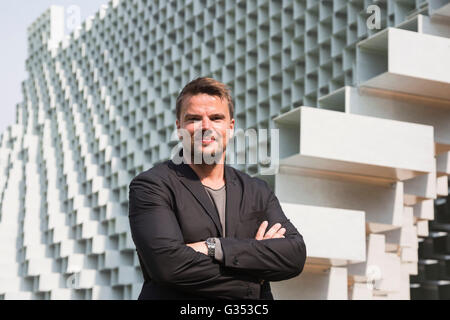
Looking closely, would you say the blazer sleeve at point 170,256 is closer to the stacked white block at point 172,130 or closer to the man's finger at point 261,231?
the man's finger at point 261,231

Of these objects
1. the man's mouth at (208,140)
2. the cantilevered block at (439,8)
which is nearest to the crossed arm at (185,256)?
the man's mouth at (208,140)

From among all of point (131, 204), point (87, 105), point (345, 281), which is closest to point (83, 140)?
point (87, 105)

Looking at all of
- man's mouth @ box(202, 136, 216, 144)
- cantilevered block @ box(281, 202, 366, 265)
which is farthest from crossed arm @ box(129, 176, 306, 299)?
cantilevered block @ box(281, 202, 366, 265)

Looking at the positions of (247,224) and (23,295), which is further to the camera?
(23,295)

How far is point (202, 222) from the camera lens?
121cm

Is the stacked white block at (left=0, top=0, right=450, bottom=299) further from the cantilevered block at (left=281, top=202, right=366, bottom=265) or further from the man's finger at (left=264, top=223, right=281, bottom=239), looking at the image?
the man's finger at (left=264, top=223, right=281, bottom=239)

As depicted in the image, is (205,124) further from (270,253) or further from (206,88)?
(270,253)

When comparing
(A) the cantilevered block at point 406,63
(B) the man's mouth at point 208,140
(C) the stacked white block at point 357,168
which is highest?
(A) the cantilevered block at point 406,63

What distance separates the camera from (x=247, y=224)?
126 centimetres

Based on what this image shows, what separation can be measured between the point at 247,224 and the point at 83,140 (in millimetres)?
6605

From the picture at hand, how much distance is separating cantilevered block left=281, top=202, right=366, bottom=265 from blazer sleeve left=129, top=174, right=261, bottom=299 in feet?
5.55

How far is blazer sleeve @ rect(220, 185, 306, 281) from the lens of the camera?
1.20 metres

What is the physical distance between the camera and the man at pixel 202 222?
1191mm
